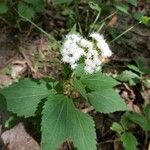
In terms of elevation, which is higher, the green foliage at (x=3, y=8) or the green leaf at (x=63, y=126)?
the green foliage at (x=3, y=8)

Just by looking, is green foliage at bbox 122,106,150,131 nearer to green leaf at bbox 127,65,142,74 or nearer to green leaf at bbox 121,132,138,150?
green leaf at bbox 121,132,138,150

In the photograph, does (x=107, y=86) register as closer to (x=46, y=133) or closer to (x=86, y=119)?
(x=86, y=119)

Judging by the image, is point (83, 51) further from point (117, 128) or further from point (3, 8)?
point (3, 8)

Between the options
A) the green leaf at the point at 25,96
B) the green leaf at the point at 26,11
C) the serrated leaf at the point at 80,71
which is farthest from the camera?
the green leaf at the point at 26,11

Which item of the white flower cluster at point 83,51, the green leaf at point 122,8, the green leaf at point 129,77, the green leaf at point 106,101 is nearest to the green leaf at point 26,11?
the green leaf at point 122,8

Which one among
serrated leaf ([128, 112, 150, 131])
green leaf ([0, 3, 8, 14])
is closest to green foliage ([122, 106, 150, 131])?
serrated leaf ([128, 112, 150, 131])

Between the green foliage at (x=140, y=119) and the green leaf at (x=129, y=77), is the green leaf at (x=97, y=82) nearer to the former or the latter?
the green foliage at (x=140, y=119)

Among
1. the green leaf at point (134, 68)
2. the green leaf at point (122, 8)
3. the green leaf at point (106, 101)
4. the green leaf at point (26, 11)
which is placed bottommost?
the green leaf at point (106, 101)
